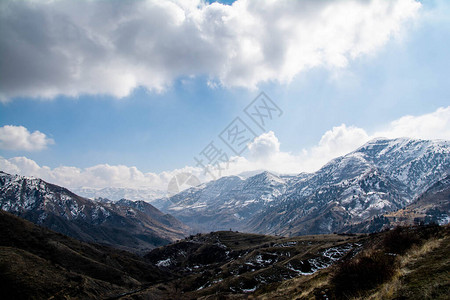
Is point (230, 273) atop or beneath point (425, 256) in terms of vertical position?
beneath

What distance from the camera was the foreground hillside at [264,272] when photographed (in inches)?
560

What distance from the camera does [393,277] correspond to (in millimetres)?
13828

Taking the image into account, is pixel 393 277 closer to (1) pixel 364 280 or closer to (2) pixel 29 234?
(1) pixel 364 280

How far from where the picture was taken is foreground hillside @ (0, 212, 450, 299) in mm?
14234

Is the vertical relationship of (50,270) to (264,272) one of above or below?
above

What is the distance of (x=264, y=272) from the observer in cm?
9544

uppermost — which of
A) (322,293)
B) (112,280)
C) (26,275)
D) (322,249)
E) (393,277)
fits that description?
(26,275)

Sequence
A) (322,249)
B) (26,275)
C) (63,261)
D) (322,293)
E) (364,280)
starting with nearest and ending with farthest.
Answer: (364,280) < (322,293) < (26,275) < (63,261) < (322,249)

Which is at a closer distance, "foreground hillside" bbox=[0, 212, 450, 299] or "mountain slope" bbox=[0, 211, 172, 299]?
"foreground hillside" bbox=[0, 212, 450, 299]

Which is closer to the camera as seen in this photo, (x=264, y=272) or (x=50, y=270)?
(x=50, y=270)

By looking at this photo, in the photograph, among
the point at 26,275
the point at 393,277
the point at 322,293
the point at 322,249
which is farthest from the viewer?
the point at 322,249

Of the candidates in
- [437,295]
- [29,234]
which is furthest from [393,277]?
[29,234]

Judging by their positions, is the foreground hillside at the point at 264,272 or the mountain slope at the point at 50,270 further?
the mountain slope at the point at 50,270

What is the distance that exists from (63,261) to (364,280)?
421 ft
